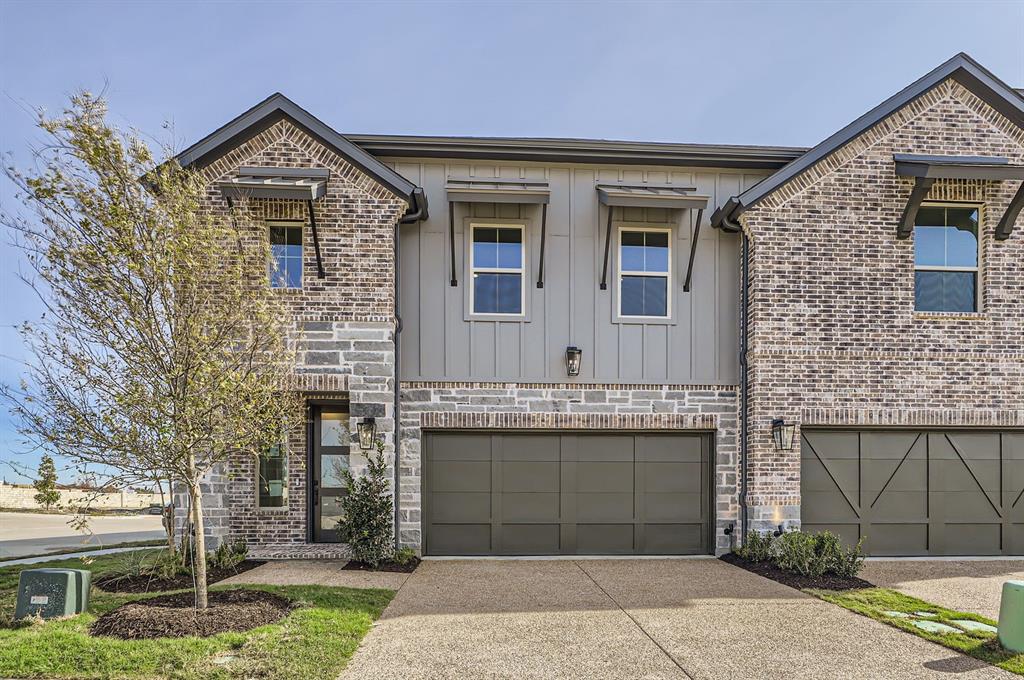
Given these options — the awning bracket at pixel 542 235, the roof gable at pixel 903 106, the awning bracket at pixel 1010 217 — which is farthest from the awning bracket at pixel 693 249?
the awning bracket at pixel 1010 217

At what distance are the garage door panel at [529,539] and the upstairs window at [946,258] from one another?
664 cm

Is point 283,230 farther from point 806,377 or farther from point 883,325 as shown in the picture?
point 883,325

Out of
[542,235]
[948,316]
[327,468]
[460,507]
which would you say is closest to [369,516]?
[460,507]

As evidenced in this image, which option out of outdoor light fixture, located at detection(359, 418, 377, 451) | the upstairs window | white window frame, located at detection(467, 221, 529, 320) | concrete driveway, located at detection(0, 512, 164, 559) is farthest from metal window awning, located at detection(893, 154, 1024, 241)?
concrete driveway, located at detection(0, 512, 164, 559)

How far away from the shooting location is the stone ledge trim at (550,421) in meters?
9.88

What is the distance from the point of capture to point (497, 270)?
33.2ft

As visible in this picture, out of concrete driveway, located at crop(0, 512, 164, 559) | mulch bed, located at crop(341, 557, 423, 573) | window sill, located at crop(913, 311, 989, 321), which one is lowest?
concrete driveway, located at crop(0, 512, 164, 559)

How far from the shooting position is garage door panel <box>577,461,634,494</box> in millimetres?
10141

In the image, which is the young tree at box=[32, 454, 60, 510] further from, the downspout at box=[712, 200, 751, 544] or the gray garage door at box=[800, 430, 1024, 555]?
the gray garage door at box=[800, 430, 1024, 555]

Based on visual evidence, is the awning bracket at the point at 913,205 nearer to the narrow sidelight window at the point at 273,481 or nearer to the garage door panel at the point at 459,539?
the garage door panel at the point at 459,539

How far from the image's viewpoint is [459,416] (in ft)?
32.4

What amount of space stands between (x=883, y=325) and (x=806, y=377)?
1442mm

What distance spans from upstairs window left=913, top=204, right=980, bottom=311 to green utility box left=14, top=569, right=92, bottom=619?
1145 centimetres

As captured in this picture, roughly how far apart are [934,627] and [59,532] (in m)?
16.4
